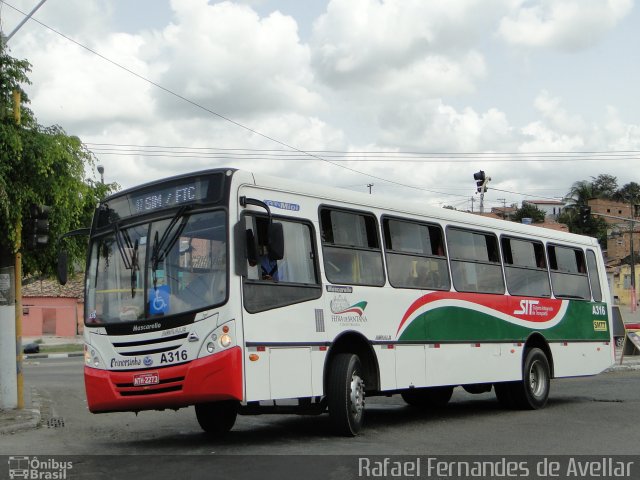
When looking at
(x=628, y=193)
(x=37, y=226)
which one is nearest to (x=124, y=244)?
(x=37, y=226)

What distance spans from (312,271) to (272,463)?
9.09 feet

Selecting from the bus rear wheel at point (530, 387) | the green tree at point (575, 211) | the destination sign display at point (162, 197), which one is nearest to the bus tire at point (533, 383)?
the bus rear wheel at point (530, 387)

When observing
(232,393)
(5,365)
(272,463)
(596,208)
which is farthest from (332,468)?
(596,208)

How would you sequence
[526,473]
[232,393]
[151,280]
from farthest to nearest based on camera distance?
[151,280] < [232,393] < [526,473]

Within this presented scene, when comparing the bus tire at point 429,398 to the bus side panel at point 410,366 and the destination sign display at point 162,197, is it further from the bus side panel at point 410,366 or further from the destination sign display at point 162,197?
the destination sign display at point 162,197

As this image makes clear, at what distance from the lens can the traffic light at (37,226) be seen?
14.0 metres

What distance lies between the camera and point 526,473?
331 inches

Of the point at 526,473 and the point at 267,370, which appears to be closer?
the point at 526,473

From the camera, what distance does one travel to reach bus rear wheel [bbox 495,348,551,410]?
15141mm

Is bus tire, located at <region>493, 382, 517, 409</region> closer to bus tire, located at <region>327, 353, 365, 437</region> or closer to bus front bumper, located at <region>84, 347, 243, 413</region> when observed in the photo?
bus tire, located at <region>327, 353, 365, 437</region>

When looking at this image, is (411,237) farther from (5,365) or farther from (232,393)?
(5,365)

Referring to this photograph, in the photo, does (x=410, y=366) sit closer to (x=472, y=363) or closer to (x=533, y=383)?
(x=472, y=363)

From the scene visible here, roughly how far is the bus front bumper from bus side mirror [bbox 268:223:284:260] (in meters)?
1.06

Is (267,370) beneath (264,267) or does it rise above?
beneath
